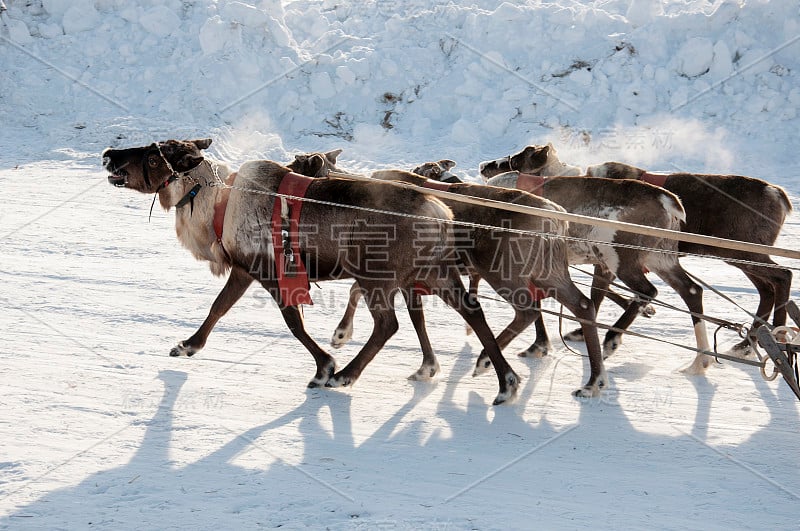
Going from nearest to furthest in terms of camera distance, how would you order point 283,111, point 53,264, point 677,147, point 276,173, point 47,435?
point 47,435
point 276,173
point 53,264
point 677,147
point 283,111

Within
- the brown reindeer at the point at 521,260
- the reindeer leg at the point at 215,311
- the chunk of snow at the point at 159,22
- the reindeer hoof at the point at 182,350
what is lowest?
the reindeer hoof at the point at 182,350

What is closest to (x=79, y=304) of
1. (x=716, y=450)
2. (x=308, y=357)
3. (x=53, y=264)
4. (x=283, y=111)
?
(x=53, y=264)

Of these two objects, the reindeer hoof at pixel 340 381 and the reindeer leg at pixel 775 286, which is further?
the reindeer leg at pixel 775 286

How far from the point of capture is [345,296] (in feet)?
27.8

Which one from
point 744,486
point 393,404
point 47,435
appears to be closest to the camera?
point 744,486

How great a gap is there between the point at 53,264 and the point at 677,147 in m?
9.74

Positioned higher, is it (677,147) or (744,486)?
(677,147)

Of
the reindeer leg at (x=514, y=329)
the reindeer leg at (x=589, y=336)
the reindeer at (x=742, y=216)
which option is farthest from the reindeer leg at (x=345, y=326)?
the reindeer at (x=742, y=216)

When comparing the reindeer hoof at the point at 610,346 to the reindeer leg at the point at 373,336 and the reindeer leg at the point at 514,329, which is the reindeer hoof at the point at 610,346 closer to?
the reindeer leg at the point at 514,329

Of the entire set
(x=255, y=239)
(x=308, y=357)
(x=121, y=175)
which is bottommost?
(x=308, y=357)

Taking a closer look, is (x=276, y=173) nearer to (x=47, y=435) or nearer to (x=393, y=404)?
(x=393, y=404)

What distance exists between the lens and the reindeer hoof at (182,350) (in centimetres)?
630

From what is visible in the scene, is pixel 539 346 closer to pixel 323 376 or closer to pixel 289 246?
pixel 323 376

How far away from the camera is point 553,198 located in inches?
276
